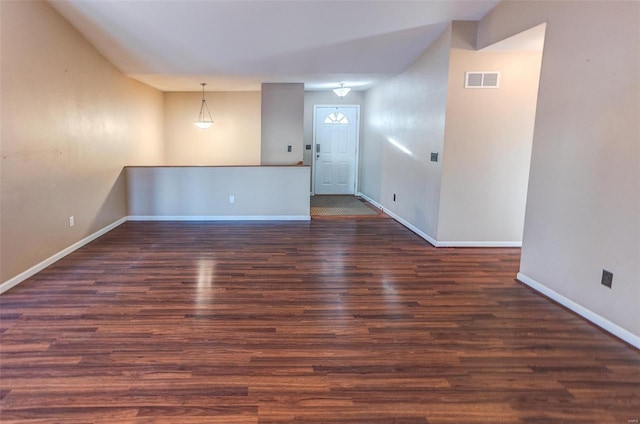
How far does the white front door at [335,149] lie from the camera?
341 inches

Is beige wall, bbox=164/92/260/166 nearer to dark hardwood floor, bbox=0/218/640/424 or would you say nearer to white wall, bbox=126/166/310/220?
white wall, bbox=126/166/310/220

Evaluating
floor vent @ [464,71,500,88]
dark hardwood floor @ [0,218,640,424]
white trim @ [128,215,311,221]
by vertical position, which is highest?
floor vent @ [464,71,500,88]

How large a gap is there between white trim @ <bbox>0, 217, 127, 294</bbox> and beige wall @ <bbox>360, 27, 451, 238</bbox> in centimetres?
419

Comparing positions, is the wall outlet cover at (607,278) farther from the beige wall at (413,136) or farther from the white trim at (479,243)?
the beige wall at (413,136)

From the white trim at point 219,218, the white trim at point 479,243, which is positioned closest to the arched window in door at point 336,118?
the white trim at point 219,218

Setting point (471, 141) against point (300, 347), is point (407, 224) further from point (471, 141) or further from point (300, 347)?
point (300, 347)

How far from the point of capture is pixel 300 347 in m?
2.38

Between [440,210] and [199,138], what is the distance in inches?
223

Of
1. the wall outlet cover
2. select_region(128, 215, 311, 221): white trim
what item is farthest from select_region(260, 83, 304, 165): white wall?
the wall outlet cover

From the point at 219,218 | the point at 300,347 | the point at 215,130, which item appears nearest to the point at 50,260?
the point at 219,218

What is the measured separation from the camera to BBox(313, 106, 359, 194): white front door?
8.67 m

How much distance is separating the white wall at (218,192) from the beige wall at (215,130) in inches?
93.0

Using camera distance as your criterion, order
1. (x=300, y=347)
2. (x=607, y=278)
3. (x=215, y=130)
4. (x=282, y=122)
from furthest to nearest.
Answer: (x=215, y=130)
(x=282, y=122)
(x=607, y=278)
(x=300, y=347)

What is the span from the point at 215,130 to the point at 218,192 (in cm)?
269
